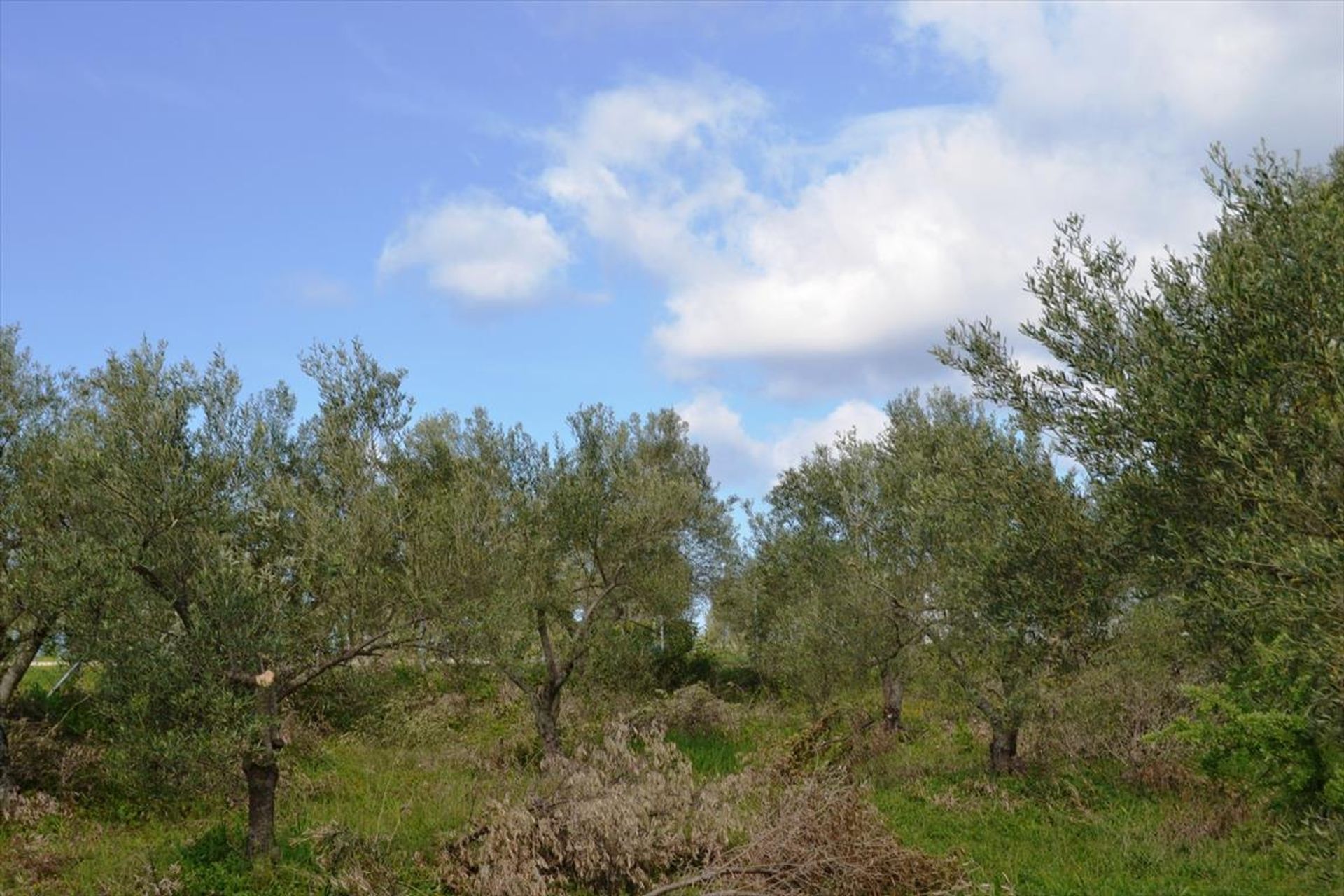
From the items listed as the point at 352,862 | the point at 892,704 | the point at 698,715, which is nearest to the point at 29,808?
the point at 352,862

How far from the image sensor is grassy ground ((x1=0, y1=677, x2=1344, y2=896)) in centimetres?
1545

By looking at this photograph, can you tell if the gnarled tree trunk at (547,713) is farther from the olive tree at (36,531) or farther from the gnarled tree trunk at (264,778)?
the olive tree at (36,531)

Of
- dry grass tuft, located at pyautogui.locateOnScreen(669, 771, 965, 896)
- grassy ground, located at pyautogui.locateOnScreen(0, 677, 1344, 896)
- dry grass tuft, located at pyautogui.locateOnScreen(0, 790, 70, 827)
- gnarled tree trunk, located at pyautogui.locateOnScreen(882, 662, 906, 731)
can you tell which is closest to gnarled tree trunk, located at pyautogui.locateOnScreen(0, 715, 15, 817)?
dry grass tuft, located at pyautogui.locateOnScreen(0, 790, 70, 827)

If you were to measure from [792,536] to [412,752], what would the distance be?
13715 mm

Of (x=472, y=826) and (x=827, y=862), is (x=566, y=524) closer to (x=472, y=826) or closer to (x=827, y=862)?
(x=472, y=826)

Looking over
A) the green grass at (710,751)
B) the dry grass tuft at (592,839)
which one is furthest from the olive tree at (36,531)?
the green grass at (710,751)

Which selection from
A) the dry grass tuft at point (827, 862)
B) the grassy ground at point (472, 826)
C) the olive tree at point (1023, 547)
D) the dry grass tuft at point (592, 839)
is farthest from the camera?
the dry grass tuft at point (592, 839)

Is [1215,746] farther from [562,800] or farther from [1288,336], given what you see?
[562,800]

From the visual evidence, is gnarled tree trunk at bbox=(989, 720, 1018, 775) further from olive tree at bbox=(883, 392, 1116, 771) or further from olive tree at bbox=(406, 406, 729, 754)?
olive tree at bbox=(406, 406, 729, 754)

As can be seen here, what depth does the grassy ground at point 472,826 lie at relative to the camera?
608 inches

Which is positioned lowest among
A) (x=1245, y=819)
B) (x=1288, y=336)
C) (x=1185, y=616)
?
(x=1245, y=819)

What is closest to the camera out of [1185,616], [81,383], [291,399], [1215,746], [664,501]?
[1185,616]

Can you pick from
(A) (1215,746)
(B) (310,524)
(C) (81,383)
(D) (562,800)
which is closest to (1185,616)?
(A) (1215,746)

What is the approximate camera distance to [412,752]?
25.7 metres
